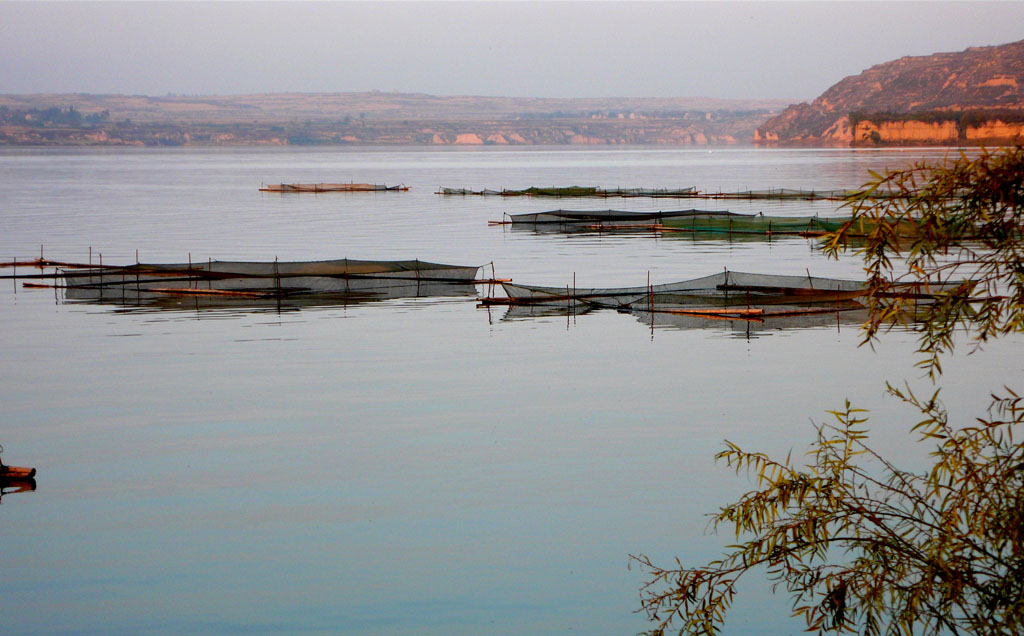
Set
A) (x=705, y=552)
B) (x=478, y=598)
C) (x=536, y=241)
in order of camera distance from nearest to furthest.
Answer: (x=478, y=598)
(x=705, y=552)
(x=536, y=241)

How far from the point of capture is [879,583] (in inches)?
333

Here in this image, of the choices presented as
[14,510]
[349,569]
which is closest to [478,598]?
[349,569]

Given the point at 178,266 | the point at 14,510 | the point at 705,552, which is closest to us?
the point at 705,552

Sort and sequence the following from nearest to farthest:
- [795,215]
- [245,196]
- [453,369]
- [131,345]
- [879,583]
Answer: [879,583] → [453,369] → [131,345] → [795,215] → [245,196]

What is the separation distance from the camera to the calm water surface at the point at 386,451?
1370 centimetres

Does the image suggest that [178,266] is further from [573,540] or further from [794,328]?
[573,540]

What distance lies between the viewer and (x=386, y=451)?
2009cm

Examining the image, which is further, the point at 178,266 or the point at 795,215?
the point at 795,215

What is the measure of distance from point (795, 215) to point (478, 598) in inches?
2850

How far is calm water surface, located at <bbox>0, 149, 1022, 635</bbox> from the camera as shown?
13695 mm

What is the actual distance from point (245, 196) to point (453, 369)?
316ft

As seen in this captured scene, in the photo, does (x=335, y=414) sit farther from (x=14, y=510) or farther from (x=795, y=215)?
(x=795, y=215)

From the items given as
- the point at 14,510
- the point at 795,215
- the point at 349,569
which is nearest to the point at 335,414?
the point at 14,510

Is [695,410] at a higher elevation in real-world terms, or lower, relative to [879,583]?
lower
